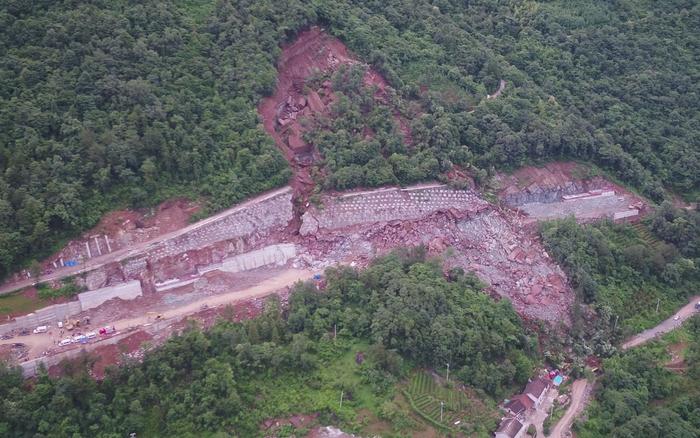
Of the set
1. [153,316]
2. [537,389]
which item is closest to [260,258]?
[153,316]

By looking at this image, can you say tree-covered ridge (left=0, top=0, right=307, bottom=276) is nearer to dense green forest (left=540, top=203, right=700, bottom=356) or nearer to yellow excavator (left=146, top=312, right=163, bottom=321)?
yellow excavator (left=146, top=312, right=163, bottom=321)

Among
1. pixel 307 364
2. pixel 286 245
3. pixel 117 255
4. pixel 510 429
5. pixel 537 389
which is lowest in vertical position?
pixel 510 429

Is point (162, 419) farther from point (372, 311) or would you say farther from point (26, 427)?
point (372, 311)

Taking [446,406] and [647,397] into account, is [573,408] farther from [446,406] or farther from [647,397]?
[446,406]

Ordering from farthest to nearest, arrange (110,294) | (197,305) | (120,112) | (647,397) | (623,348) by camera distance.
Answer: (623,348), (120,112), (647,397), (197,305), (110,294)

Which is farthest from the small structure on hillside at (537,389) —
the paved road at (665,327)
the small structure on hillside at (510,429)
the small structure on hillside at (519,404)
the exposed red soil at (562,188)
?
the exposed red soil at (562,188)

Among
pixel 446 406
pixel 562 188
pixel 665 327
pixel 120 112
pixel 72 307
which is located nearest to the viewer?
pixel 72 307

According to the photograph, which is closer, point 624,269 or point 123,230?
point 123,230

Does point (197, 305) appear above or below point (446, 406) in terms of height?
above
